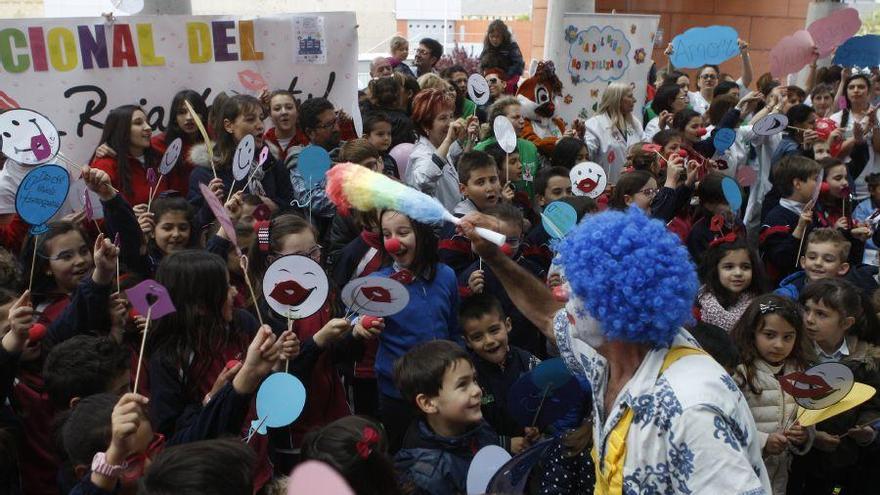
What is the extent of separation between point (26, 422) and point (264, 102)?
343 centimetres

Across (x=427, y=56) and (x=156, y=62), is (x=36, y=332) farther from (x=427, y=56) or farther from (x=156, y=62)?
(x=427, y=56)

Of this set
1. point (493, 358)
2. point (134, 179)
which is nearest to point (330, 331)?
point (493, 358)

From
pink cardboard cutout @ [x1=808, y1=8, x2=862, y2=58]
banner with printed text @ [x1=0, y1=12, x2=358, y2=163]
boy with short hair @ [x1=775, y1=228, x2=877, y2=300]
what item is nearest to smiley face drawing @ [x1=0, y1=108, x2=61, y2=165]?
banner with printed text @ [x1=0, y1=12, x2=358, y2=163]

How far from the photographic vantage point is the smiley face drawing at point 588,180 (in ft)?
16.9

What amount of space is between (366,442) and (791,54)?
6920 millimetres

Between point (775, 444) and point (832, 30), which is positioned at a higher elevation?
point (832, 30)

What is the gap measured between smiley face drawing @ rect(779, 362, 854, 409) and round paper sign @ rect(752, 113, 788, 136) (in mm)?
3632

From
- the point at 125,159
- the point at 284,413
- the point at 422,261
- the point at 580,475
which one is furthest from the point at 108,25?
the point at 580,475

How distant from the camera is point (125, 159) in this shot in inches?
193

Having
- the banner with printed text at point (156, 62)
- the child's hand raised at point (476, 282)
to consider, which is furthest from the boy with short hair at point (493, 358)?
the banner with printed text at point (156, 62)

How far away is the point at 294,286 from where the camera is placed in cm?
293

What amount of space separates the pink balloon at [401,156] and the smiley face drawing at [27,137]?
7.64ft

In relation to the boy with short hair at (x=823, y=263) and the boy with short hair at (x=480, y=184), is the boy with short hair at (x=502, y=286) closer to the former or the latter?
the boy with short hair at (x=480, y=184)

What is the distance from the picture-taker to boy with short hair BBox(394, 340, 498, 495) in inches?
110
